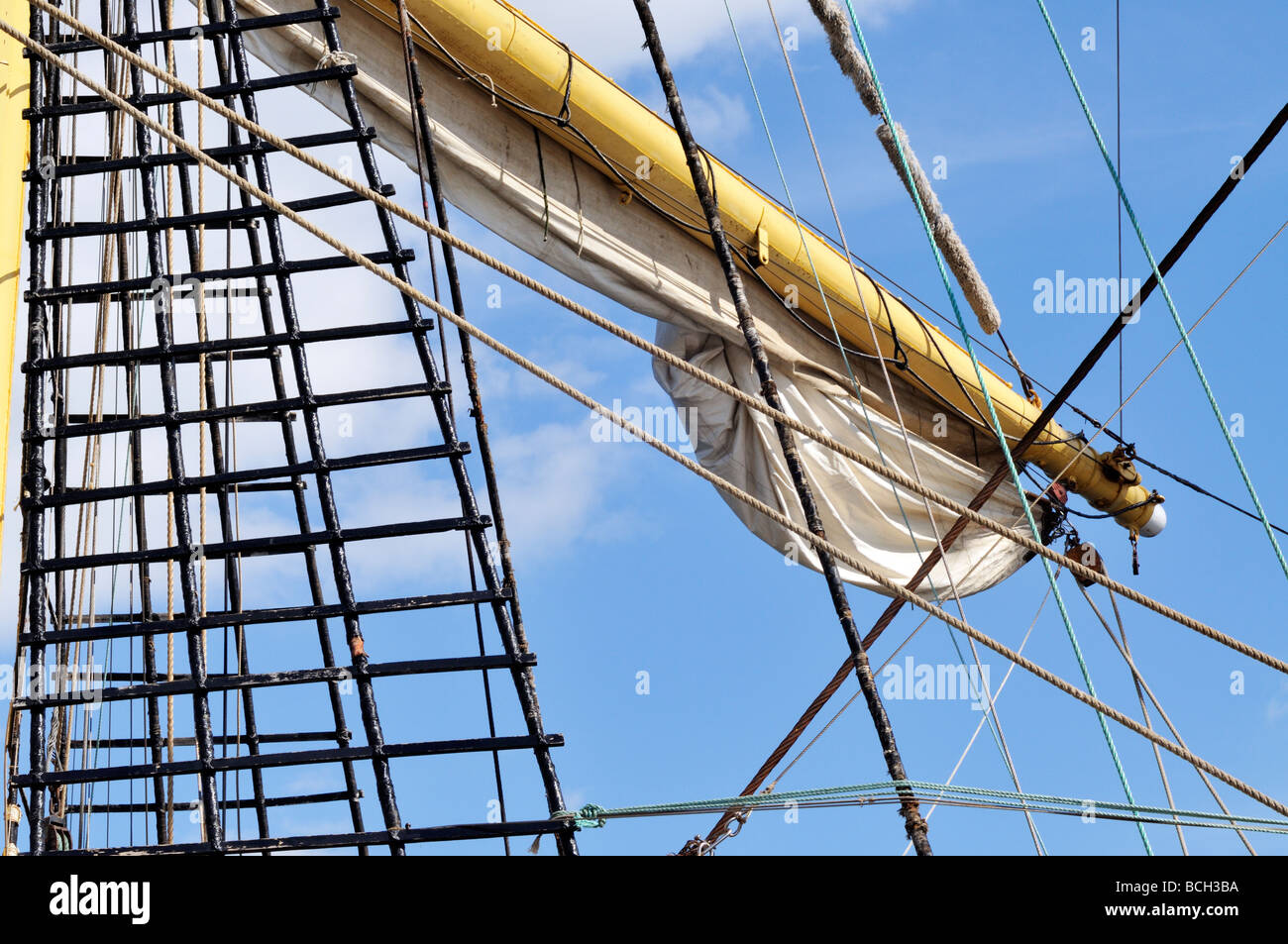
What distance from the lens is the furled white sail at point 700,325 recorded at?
20.2ft

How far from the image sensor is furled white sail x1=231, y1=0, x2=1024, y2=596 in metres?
6.17

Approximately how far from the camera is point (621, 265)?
6559mm

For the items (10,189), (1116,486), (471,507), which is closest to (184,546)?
(471,507)

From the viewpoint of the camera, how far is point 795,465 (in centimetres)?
424

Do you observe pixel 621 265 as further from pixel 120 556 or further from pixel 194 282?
pixel 120 556

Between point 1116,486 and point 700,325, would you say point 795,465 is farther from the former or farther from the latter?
point 1116,486

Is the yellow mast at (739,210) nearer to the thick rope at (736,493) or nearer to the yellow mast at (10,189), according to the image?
the yellow mast at (10,189)

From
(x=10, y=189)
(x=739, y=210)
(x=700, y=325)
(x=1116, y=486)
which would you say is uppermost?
(x=739, y=210)

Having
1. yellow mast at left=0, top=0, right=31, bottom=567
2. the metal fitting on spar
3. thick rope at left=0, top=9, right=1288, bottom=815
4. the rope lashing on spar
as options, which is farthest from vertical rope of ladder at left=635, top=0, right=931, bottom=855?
the metal fitting on spar

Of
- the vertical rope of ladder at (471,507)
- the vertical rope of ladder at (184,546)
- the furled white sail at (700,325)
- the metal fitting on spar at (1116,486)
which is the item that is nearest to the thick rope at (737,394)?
the vertical rope of ladder at (471,507)

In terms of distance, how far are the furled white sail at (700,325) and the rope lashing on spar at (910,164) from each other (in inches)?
33.7

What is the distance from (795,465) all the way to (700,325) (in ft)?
8.98
